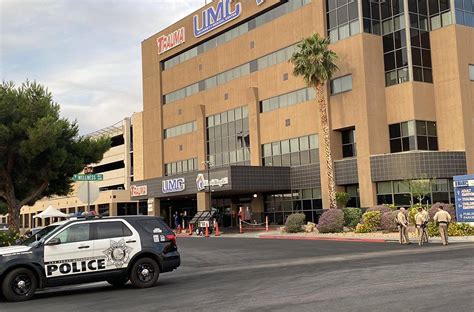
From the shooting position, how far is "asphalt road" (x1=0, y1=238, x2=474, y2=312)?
1042 centimetres

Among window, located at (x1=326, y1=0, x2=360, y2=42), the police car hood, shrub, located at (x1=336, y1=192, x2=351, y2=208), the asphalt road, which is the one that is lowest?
the asphalt road

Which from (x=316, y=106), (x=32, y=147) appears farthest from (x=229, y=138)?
(x=32, y=147)

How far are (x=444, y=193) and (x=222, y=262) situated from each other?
24.2m

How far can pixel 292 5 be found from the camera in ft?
159

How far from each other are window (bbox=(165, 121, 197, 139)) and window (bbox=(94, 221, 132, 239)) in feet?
150

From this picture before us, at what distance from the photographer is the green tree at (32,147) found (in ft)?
70.1

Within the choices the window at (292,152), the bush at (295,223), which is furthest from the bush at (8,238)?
the window at (292,152)

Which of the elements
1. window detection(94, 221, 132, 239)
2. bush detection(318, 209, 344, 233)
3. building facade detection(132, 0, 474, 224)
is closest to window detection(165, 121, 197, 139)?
building facade detection(132, 0, 474, 224)

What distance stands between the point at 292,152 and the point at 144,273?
35.0 m

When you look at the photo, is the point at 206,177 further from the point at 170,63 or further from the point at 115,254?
the point at 115,254

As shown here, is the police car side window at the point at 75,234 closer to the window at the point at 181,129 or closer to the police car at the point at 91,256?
the police car at the point at 91,256

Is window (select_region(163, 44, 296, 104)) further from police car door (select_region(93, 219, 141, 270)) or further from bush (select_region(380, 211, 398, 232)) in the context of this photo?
police car door (select_region(93, 219, 141, 270))

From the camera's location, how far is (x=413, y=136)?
133ft

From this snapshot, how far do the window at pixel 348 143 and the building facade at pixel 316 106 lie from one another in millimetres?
82
